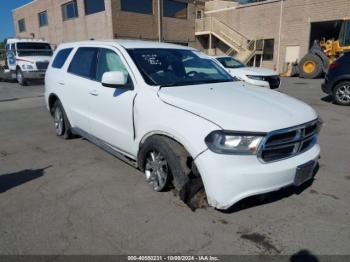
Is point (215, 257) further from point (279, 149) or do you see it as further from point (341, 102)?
point (341, 102)

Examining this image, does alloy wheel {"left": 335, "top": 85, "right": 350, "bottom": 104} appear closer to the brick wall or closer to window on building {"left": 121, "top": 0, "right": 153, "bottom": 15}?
the brick wall

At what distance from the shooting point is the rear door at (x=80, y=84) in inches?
185

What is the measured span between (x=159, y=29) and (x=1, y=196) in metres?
22.6

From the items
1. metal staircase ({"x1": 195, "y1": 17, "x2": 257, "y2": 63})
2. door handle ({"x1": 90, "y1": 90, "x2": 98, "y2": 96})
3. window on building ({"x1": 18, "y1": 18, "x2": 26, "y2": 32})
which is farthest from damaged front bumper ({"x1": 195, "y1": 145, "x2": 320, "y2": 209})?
window on building ({"x1": 18, "y1": 18, "x2": 26, "y2": 32})

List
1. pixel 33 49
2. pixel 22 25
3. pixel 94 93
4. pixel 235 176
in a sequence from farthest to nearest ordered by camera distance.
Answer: pixel 22 25 → pixel 33 49 → pixel 94 93 → pixel 235 176

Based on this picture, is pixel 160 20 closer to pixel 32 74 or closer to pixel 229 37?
pixel 229 37

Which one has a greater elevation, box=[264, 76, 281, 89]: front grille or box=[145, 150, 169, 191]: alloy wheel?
box=[264, 76, 281, 89]: front grille

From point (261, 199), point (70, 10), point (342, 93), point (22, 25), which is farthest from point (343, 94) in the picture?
point (22, 25)

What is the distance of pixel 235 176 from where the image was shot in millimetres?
2826

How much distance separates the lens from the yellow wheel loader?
17641 millimetres

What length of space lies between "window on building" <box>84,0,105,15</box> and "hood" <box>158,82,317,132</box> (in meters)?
22.4

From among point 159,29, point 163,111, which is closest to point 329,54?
point 159,29

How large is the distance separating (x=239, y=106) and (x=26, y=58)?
16.9m

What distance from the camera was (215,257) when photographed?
267cm
